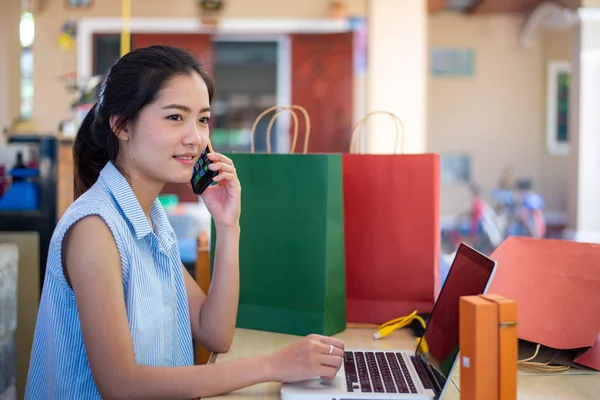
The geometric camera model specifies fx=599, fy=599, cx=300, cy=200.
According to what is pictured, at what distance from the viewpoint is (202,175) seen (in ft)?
3.84

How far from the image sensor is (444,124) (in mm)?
8727

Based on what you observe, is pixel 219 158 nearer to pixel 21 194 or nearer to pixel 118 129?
pixel 118 129

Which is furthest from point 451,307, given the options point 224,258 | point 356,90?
point 356,90

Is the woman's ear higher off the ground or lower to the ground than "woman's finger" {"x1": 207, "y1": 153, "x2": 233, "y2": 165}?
higher

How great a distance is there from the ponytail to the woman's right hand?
50 centimetres

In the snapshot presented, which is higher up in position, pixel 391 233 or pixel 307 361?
pixel 391 233

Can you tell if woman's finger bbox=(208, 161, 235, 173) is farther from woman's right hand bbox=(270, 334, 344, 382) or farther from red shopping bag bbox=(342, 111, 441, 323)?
woman's right hand bbox=(270, 334, 344, 382)

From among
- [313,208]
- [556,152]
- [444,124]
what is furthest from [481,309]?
[556,152]

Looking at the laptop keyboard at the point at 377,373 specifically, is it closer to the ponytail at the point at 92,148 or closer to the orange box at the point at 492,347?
the orange box at the point at 492,347

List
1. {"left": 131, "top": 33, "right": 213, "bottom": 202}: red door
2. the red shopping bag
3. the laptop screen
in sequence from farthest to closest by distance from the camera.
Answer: {"left": 131, "top": 33, "right": 213, "bottom": 202}: red door
the red shopping bag
the laptop screen

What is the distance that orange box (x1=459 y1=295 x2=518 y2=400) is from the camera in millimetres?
714

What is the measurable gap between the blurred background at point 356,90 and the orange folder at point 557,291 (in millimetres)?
754

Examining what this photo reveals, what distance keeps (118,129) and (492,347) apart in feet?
2.37

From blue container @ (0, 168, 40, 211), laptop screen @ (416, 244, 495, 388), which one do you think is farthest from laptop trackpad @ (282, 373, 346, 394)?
blue container @ (0, 168, 40, 211)
